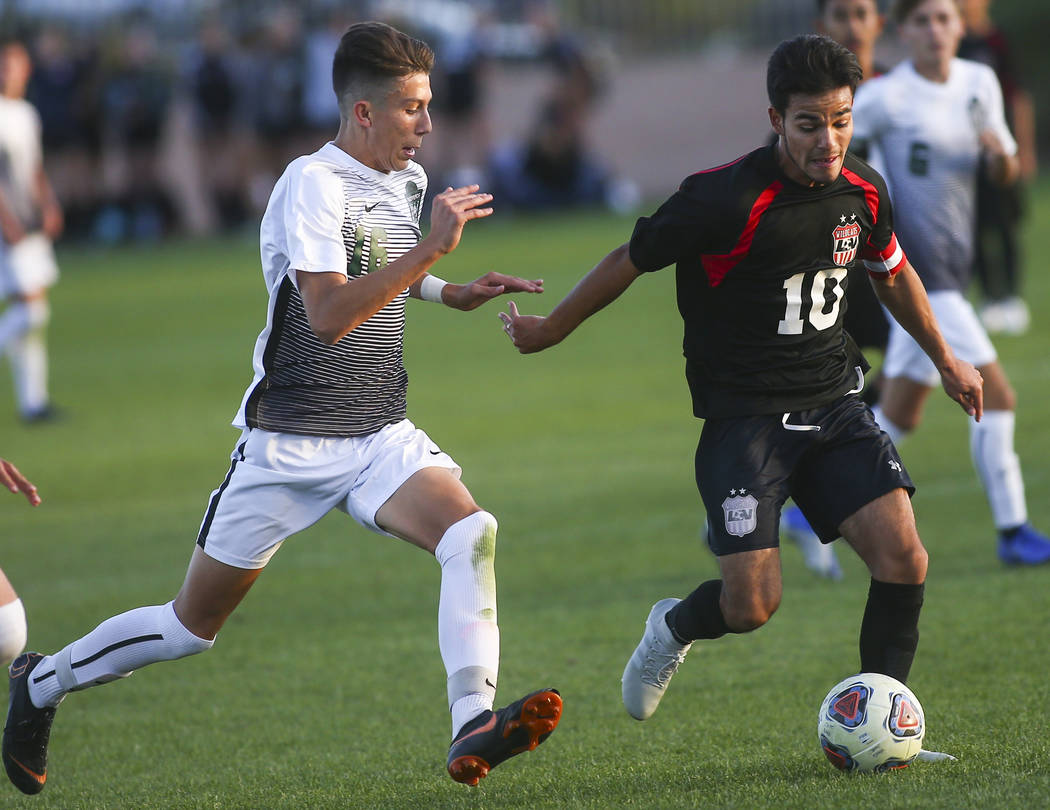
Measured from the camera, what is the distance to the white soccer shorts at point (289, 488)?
4363 millimetres

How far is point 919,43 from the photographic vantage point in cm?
670

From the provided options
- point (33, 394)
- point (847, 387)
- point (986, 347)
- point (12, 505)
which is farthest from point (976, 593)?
point (33, 394)

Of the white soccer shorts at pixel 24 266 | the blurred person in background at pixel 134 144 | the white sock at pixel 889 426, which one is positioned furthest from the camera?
the blurred person in background at pixel 134 144

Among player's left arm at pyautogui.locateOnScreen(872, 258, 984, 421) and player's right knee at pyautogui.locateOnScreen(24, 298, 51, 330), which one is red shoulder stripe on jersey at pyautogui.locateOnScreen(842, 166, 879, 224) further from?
player's right knee at pyautogui.locateOnScreen(24, 298, 51, 330)

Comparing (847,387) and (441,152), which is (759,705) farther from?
(441,152)

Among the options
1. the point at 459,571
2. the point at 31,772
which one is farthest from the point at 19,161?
the point at 459,571

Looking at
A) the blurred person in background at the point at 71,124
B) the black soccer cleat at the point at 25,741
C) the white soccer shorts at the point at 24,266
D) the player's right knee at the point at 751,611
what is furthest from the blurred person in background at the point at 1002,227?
the blurred person in background at the point at 71,124

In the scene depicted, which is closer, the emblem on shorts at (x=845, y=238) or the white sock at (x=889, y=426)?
the emblem on shorts at (x=845, y=238)

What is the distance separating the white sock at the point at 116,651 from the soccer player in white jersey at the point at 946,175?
3.75m

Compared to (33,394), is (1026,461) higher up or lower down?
higher up

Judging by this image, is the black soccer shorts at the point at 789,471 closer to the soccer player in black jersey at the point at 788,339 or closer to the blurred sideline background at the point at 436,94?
the soccer player in black jersey at the point at 788,339

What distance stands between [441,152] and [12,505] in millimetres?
16581

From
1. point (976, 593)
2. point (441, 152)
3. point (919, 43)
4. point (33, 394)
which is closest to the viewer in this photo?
point (976, 593)

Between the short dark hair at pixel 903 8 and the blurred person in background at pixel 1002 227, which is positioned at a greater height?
the short dark hair at pixel 903 8
